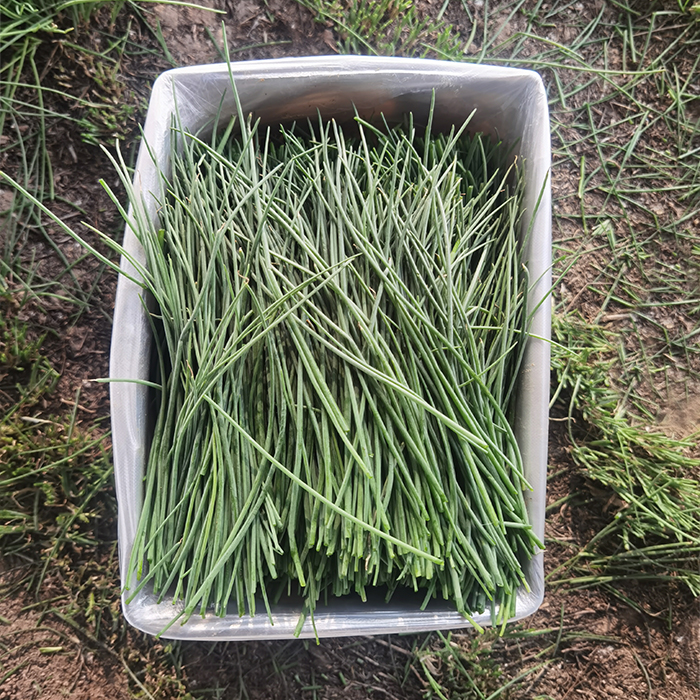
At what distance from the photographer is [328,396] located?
55 centimetres

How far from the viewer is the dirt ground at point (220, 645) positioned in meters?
0.85

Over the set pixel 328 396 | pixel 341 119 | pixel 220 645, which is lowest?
pixel 220 645

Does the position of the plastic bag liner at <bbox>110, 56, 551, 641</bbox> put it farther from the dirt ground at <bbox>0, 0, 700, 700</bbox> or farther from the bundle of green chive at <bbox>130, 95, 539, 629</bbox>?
the dirt ground at <bbox>0, 0, 700, 700</bbox>

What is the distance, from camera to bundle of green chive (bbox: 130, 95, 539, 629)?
54cm

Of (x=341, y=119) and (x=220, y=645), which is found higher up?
(x=341, y=119)

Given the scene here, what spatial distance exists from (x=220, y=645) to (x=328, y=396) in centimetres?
58

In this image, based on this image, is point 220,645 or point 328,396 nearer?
point 328,396

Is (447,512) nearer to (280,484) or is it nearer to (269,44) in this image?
(280,484)

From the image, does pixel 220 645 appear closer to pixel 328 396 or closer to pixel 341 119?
pixel 328 396

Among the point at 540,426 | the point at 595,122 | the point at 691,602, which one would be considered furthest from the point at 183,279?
the point at 691,602

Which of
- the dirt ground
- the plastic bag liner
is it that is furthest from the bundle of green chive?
the dirt ground

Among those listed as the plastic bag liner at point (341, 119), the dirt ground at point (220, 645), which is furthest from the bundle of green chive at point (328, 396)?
the dirt ground at point (220, 645)

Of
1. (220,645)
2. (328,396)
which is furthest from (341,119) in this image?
(220,645)

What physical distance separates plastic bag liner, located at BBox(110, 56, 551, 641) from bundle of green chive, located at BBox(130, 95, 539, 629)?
0.13 feet
